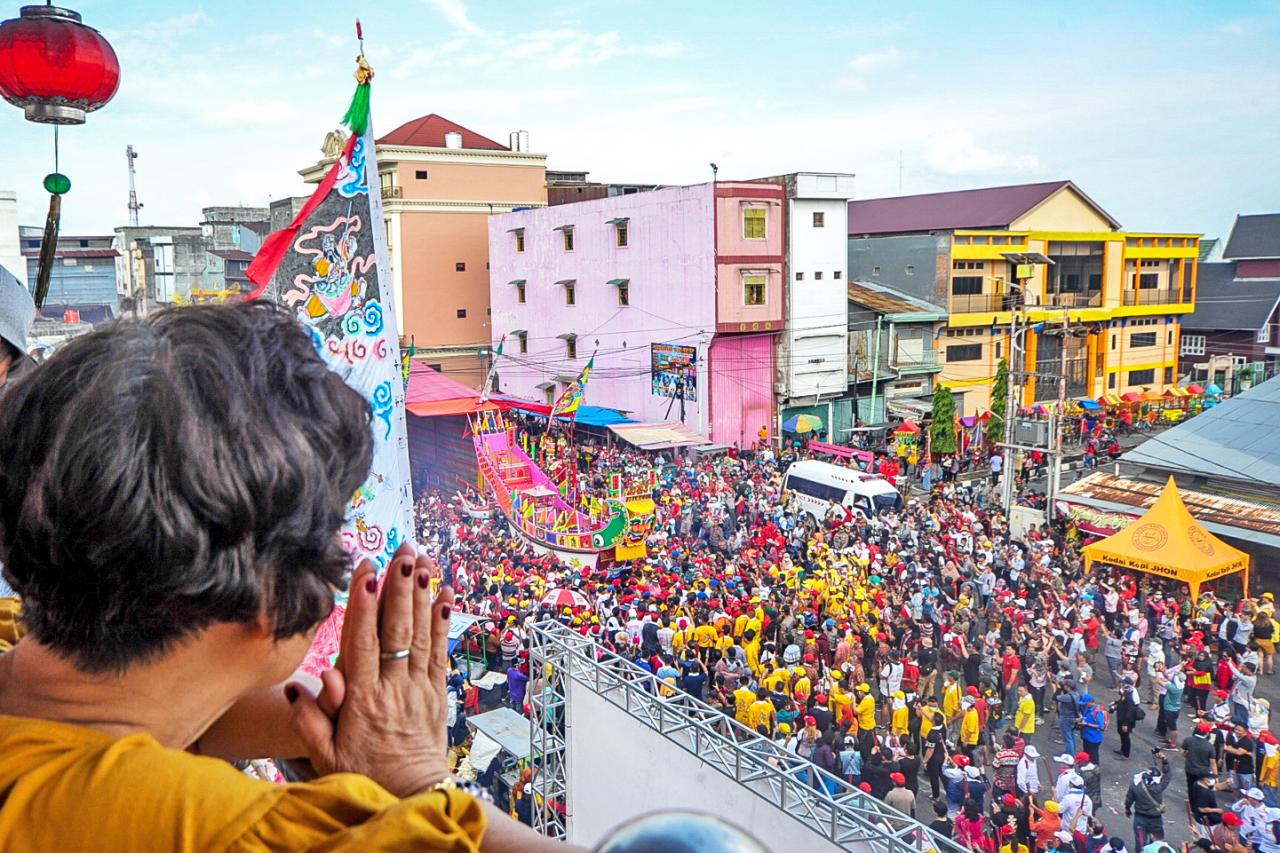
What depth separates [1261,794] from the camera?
6090mm

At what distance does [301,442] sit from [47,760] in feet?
1.02

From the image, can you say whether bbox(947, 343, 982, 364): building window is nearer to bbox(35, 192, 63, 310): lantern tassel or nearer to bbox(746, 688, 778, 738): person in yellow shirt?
bbox(746, 688, 778, 738): person in yellow shirt

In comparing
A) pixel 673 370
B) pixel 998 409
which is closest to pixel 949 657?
pixel 673 370

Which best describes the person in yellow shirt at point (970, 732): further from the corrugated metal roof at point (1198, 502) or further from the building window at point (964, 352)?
the building window at point (964, 352)

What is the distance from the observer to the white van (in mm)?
14617

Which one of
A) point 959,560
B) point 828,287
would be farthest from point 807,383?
point 959,560

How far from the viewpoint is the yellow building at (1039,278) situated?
24.0 meters

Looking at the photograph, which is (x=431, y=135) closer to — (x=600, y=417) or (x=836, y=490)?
(x=600, y=417)

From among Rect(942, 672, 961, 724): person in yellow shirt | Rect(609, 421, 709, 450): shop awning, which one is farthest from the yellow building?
Rect(942, 672, 961, 724): person in yellow shirt

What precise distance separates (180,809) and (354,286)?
2995 mm

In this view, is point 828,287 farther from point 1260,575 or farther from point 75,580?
point 75,580

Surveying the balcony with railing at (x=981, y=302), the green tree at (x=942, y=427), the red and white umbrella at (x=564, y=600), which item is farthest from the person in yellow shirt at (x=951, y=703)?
the balcony with railing at (x=981, y=302)

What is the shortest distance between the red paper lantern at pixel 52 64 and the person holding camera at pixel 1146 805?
699 centimetres

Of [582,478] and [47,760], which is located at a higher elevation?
[47,760]
